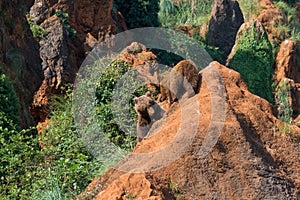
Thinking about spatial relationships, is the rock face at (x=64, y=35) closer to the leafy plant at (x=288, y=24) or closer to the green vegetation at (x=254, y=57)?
the green vegetation at (x=254, y=57)

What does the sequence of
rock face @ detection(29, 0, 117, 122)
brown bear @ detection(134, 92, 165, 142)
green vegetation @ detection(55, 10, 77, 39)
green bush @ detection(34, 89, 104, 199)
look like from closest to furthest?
green bush @ detection(34, 89, 104, 199) < brown bear @ detection(134, 92, 165, 142) < rock face @ detection(29, 0, 117, 122) < green vegetation @ detection(55, 10, 77, 39)

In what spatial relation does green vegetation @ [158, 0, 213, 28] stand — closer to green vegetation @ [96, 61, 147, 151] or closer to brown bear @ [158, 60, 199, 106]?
green vegetation @ [96, 61, 147, 151]

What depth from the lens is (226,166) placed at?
977cm

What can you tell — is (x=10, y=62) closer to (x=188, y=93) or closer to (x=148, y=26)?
(x=188, y=93)

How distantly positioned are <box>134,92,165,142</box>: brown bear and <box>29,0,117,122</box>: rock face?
293 inches

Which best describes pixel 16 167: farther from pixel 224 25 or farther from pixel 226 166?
pixel 224 25

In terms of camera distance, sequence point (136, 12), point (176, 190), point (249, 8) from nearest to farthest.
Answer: point (176, 190) → point (136, 12) → point (249, 8)

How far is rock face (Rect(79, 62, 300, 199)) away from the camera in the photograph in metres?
9.12

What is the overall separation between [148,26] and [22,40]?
383 inches

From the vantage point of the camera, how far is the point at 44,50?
21.5 meters

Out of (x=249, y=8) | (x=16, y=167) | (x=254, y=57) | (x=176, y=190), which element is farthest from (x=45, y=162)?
(x=249, y=8)

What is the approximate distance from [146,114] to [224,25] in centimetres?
2172

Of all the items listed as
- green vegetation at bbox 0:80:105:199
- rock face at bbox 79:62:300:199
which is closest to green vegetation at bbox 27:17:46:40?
green vegetation at bbox 0:80:105:199

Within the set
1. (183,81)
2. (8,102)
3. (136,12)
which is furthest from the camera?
(136,12)
